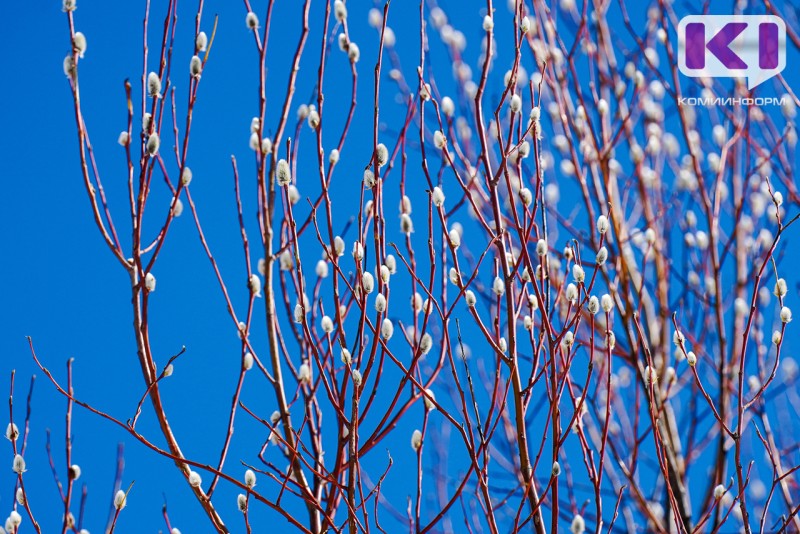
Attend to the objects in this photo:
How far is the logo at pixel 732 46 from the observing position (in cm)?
285

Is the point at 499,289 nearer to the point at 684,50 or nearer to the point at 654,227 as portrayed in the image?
the point at 654,227

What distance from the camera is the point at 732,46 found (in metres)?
2.92

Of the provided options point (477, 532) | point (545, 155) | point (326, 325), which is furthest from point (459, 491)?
point (545, 155)

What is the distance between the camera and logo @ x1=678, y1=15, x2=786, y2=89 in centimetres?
285

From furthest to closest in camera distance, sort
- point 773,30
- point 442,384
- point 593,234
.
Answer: point 442,384, point 773,30, point 593,234

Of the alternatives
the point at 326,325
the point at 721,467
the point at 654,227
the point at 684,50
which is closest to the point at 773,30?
the point at 684,50

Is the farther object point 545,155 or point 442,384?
point 545,155

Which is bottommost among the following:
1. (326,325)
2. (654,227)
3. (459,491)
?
(459,491)

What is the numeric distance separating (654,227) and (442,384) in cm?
91

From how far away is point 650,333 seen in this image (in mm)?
2934

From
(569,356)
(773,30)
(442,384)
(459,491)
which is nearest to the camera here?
(459,491)

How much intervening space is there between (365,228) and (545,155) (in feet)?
4.95

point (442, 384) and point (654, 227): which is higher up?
point (654, 227)

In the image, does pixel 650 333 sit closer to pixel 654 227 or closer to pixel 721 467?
pixel 654 227
